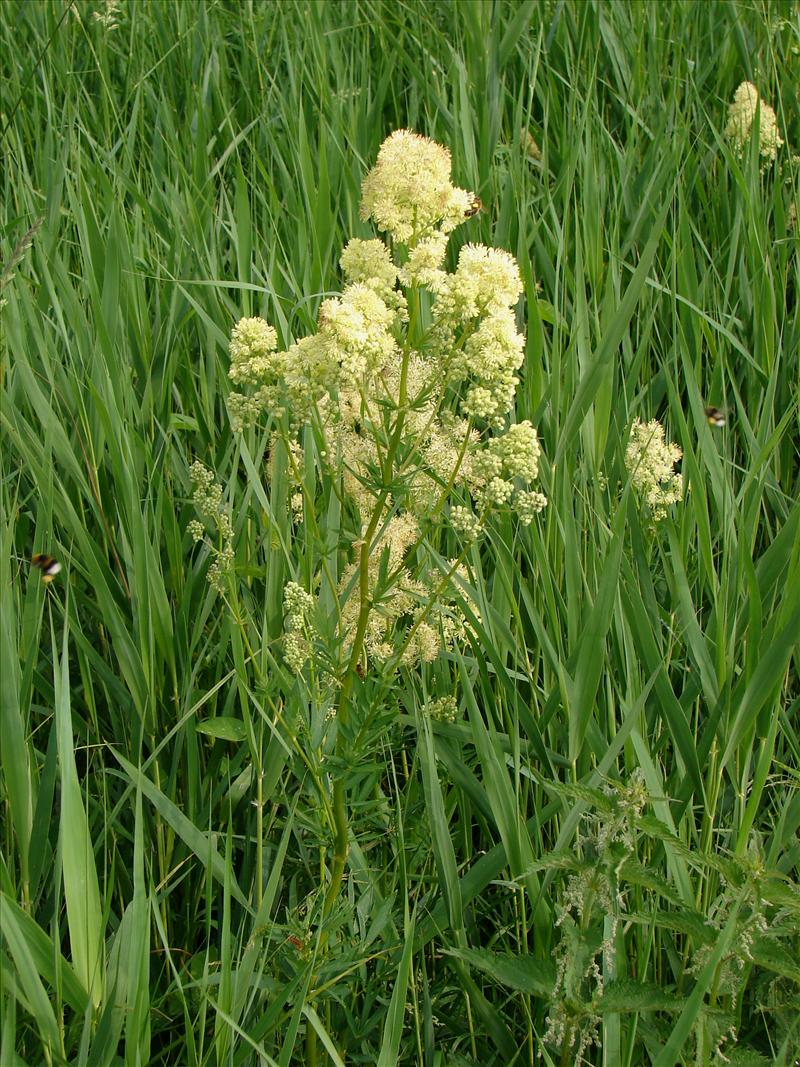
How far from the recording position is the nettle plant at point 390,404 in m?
1.60

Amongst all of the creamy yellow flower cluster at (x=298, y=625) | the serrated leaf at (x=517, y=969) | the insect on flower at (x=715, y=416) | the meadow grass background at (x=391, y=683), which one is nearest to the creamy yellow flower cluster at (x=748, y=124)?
the meadow grass background at (x=391, y=683)

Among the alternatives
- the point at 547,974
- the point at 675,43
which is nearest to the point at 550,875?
the point at 547,974

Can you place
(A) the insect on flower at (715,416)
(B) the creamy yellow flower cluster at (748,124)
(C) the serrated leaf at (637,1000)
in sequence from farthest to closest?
1. (B) the creamy yellow flower cluster at (748,124)
2. (A) the insect on flower at (715,416)
3. (C) the serrated leaf at (637,1000)

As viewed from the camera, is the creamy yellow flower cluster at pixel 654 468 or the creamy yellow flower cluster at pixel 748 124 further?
the creamy yellow flower cluster at pixel 748 124

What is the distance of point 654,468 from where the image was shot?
7.27 ft

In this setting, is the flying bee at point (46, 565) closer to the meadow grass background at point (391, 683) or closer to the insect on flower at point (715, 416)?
the meadow grass background at point (391, 683)

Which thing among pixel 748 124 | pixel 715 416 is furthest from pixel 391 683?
pixel 748 124

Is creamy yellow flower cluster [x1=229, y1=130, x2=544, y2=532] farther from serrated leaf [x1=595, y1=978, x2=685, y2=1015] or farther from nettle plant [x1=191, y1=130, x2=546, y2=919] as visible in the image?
serrated leaf [x1=595, y1=978, x2=685, y2=1015]

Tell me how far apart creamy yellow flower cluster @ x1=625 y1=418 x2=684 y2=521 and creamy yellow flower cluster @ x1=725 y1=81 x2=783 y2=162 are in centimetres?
148

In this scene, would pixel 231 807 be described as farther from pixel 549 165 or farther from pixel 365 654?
pixel 549 165

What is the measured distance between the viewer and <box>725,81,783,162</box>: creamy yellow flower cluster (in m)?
3.40

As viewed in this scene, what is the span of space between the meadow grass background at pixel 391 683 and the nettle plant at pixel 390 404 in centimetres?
8

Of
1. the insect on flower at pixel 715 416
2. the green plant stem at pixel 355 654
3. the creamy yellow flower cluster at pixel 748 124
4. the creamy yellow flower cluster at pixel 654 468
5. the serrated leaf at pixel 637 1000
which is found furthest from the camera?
the creamy yellow flower cluster at pixel 748 124

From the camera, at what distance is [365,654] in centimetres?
181
